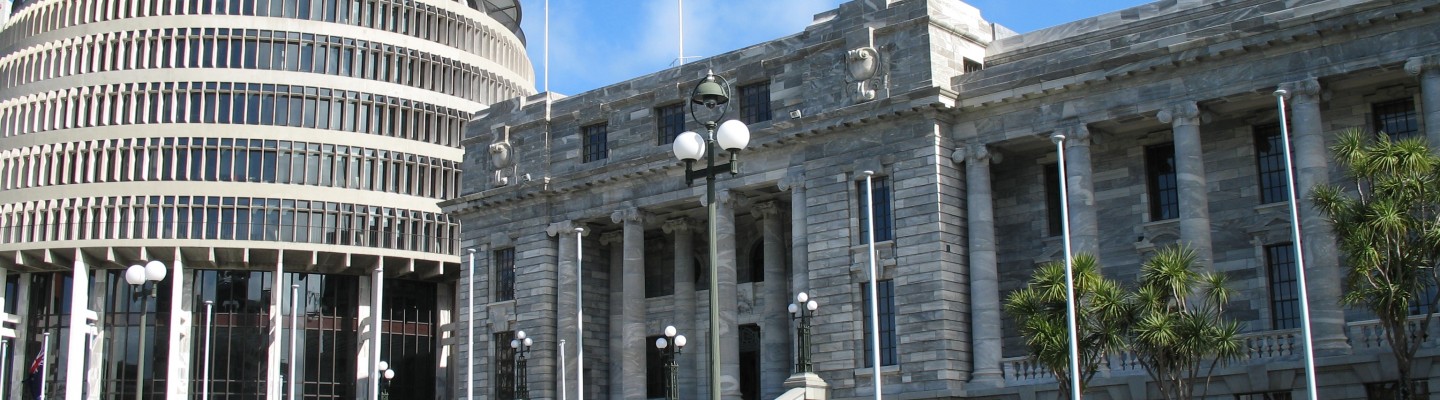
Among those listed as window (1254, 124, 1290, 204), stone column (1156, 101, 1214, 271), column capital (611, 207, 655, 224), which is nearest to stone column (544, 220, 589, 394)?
column capital (611, 207, 655, 224)

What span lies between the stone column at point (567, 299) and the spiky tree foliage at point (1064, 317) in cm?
2248

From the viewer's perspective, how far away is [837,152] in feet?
168

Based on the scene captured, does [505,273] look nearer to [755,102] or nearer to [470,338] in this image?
[470,338]

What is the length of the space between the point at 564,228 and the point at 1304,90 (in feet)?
92.7

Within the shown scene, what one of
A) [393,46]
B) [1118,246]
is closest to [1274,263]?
[1118,246]

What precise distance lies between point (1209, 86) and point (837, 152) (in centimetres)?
1229

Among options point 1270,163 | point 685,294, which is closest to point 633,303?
point 685,294

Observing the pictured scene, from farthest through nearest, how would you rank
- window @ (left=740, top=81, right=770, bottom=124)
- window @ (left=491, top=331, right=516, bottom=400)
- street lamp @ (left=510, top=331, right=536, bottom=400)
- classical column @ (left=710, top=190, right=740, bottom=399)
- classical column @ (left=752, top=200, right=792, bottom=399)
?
window @ (left=491, top=331, right=516, bottom=400) < street lamp @ (left=510, top=331, right=536, bottom=400) < window @ (left=740, top=81, right=770, bottom=124) < classical column @ (left=710, top=190, right=740, bottom=399) < classical column @ (left=752, top=200, right=792, bottom=399)

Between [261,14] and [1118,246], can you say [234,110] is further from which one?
[1118,246]

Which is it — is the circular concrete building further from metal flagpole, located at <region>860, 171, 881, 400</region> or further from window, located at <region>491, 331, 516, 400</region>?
metal flagpole, located at <region>860, 171, 881, 400</region>

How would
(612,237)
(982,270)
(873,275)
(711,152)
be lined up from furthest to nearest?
(612,237) < (982,270) < (873,275) < (711,152)

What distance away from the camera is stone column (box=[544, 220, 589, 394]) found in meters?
58.5

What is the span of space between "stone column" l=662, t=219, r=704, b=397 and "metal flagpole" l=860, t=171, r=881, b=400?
1074cm

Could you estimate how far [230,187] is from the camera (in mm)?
75375
